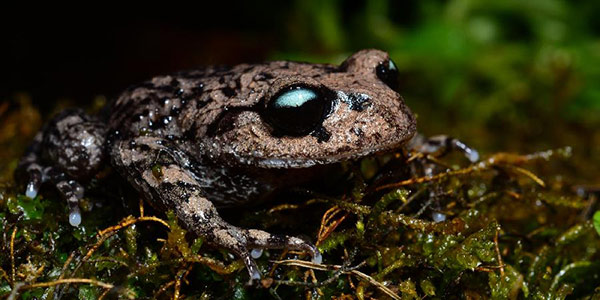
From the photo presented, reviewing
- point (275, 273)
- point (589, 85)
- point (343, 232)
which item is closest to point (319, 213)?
point (343, 232)

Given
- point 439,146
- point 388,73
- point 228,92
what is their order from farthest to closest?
1. point 439,146
2. point 388,73
3. point 228,92

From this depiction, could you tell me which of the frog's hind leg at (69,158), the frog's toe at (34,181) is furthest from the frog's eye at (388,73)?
the frog's toe at (34,181)

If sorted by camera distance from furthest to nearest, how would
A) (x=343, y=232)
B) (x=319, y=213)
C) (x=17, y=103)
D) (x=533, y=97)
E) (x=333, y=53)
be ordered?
(x=333, y=53) → (x=533, y=97) → (x=17, y=103) → (x=319, y=213) → (x=343, y=232)

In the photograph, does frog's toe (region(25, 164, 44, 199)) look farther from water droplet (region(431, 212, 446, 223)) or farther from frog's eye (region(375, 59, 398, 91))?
water droplet (region(431, 212, 446, 223))

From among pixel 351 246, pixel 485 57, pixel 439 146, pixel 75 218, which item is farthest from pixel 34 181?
pixel 485 57

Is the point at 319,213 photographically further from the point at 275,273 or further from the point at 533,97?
the point at 533,97

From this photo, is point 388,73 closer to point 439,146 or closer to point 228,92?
point 439,146
